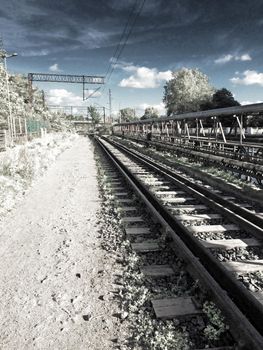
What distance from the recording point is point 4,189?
385 inches

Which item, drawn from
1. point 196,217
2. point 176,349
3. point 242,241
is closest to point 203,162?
Answer: point 196,217

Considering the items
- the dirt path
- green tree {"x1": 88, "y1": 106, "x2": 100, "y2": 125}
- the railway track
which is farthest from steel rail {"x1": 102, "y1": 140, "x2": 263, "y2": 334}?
green tree {"x1": 88, "y1": 106, "x2": 100, "y2": 125}

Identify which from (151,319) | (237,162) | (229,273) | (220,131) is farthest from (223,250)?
(220,131)

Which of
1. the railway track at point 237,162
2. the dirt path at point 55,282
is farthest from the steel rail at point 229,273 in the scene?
the railway track at point 237,162

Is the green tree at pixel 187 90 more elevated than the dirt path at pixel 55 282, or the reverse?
the green tree at pixel 187 90

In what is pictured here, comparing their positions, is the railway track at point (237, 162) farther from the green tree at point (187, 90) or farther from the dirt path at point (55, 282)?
the green tree at point (187, 90)

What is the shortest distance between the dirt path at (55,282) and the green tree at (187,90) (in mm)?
65889

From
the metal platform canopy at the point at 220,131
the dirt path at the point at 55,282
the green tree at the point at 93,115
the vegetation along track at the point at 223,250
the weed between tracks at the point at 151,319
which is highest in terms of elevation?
the green tree at the point at 93,115

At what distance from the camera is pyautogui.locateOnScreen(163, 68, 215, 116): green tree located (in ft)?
233

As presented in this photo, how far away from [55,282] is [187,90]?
71722 millimetres

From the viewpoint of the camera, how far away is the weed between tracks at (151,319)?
3.24 meters

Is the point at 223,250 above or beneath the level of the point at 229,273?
beneath

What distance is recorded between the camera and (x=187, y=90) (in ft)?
236

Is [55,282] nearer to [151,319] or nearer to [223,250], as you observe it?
[151,319]
